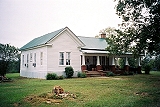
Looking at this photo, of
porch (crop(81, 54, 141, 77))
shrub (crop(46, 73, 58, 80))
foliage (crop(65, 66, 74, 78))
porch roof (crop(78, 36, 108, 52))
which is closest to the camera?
shrub (crop(46, 73, 58, 80))

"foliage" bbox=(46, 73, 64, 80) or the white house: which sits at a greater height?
the white house

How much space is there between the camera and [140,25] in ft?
52.6

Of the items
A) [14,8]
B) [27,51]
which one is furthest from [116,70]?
[14,8]

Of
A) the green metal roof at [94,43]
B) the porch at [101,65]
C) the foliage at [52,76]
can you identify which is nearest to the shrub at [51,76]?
the foliage at [52,76]

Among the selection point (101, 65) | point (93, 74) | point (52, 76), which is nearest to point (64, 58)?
point (52, 76)

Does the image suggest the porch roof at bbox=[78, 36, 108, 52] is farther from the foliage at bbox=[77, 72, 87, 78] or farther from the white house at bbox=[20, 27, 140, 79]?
the foliage at bbox=[77, 72, 87, 78]

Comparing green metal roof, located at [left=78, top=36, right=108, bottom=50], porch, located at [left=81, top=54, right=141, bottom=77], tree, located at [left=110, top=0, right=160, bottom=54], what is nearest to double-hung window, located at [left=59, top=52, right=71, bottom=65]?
porch, located at [left=81, top=54, right=141, bottom=77]

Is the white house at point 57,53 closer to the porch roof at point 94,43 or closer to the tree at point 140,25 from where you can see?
the porch roof at point 94,43

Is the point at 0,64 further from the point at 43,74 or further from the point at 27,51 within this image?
the point at 27,51

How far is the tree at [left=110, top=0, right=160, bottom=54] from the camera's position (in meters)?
14.0

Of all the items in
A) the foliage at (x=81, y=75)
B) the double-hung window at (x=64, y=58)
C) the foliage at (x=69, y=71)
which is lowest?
the foliage at (x=81, y=75)

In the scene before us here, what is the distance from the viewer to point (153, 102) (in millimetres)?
8750

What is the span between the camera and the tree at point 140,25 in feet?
45.8

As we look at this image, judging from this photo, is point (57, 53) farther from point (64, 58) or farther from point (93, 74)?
point (93, 74)
